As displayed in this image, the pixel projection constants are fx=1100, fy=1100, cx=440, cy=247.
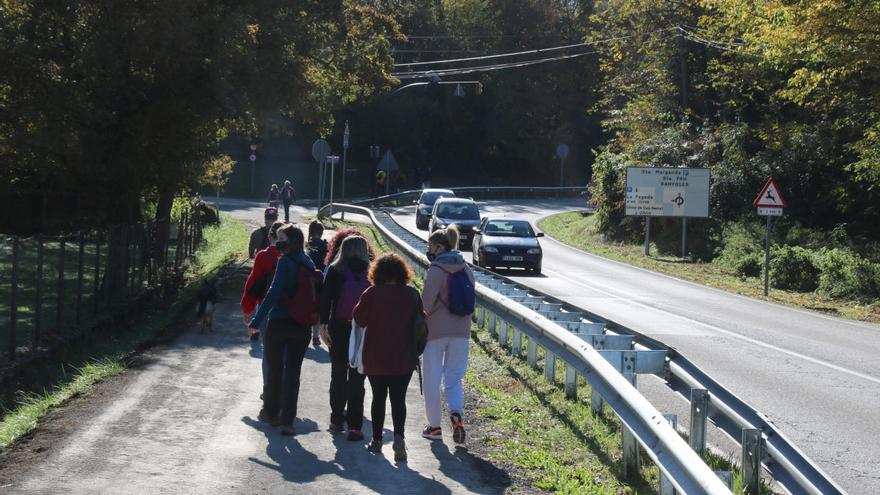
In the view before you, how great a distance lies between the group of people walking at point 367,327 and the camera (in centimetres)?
845

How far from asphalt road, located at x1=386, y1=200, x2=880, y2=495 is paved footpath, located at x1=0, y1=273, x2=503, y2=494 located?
105 inches

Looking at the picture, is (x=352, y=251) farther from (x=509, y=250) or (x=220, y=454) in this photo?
(x=509, y=250)

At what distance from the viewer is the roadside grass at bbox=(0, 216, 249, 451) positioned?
930 cm

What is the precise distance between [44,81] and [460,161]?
191ft

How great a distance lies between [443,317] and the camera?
9.10 metres

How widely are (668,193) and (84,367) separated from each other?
91.8 ft

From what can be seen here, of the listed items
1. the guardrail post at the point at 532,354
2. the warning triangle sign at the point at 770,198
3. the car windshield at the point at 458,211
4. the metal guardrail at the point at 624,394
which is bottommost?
the guardrail post at the point at 532,354

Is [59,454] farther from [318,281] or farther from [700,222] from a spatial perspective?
[700,222]

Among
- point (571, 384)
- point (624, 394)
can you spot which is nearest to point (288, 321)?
point (571, 384)

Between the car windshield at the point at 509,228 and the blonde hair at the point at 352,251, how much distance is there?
20892mm

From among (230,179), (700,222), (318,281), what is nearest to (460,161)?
(230,179)

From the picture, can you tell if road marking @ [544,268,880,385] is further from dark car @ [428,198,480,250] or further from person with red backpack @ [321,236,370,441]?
dark car @ [428,198,480,250]

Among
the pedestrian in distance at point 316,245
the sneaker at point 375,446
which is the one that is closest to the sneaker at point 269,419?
the sneaker at point 375,446

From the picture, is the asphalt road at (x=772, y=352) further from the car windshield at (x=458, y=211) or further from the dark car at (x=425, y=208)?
the dark car at (x=425, y=208)
